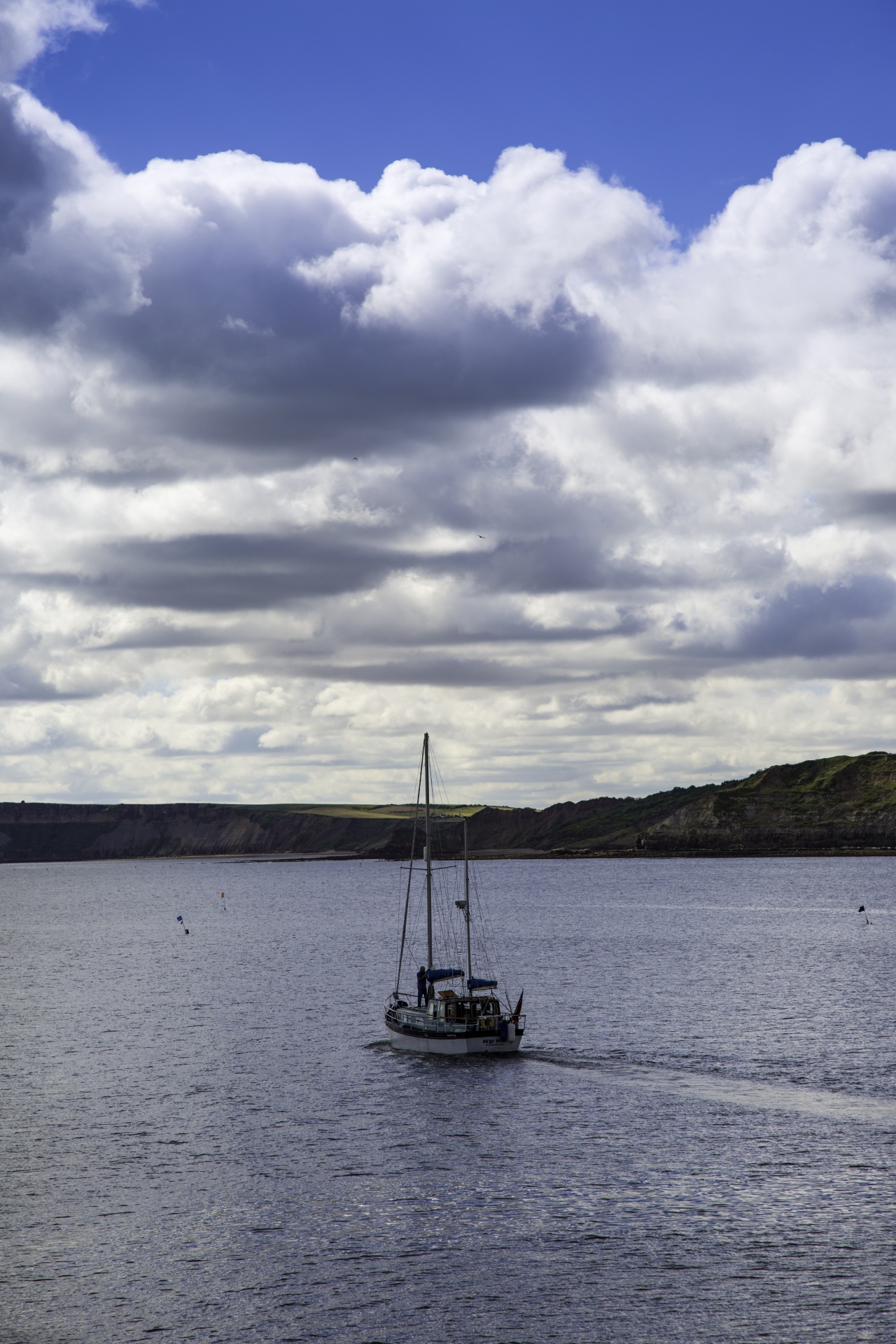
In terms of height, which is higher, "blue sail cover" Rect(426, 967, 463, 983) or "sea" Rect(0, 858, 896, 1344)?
"blue sail cover" Rect(426, 967, 463, 983)

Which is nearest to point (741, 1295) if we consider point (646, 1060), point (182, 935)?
point (646, 1060)

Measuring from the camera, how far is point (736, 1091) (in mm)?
67000

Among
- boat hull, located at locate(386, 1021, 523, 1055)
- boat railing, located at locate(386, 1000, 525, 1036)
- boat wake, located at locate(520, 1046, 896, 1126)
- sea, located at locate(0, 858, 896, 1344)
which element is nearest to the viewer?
sea, located at locate(0, 858, 896, 1344)

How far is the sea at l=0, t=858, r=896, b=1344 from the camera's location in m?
38.7

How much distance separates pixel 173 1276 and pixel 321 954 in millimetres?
112627

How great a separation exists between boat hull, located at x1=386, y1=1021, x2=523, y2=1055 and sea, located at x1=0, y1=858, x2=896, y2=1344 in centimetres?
87

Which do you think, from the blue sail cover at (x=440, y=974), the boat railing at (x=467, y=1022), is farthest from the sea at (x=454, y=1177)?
the blue sail cover at (x=440, y=974)

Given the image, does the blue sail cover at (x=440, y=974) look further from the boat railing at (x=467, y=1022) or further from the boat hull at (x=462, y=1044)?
the boat hull at (x=462, y=1044)

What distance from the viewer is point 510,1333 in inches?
1462

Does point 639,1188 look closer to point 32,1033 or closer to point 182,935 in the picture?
point 32,1033

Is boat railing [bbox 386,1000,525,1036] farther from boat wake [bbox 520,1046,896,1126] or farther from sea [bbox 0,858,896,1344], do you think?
boat wake [bbox 520,1046,896,1126]

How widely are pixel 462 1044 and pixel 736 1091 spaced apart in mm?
18652

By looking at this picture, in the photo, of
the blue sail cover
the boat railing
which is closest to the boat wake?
the boat railing

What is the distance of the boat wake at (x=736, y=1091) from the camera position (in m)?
61.9
